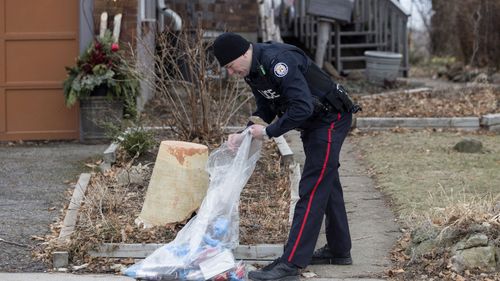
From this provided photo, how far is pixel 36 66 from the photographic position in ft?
36.0

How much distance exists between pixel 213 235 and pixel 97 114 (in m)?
5.14

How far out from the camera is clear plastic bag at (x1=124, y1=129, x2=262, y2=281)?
551 cm

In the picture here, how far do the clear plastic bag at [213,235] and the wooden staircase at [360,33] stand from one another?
418 inches

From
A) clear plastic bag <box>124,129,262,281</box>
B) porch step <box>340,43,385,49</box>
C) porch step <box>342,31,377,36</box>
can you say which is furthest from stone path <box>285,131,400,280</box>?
porch step <box>342,31,377,36</box>

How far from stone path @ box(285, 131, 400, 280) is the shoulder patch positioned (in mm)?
1372

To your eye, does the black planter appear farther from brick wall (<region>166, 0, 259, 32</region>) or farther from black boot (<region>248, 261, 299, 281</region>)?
black boot (<region>248, 261, 299, 281</region>)

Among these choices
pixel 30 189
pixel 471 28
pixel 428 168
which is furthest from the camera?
pixel 471 28

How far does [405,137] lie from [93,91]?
3827mm

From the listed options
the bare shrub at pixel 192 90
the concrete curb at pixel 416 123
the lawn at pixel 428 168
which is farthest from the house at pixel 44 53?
Result: the lawn at pixel 428 168

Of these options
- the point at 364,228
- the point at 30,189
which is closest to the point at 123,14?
the point at 30,189

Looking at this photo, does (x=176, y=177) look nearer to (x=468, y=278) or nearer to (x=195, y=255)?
(x=195, y=255)

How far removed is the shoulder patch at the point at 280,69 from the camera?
5.49 metres

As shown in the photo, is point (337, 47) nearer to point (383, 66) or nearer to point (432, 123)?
point (383, 66)

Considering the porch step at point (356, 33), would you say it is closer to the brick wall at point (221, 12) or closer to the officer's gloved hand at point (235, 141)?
the brick wall at point (221, 12)
